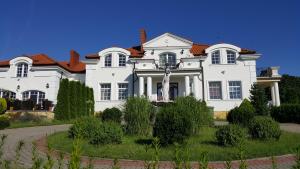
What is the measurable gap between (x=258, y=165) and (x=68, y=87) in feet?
61.2

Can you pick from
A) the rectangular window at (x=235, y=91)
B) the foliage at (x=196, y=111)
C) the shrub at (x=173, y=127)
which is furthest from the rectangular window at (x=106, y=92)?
the shrub at (x=173, y=127)

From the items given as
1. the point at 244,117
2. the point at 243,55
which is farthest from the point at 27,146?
the point at 243,55

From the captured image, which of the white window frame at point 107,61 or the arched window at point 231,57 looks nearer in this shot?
the arched window at point 231,57

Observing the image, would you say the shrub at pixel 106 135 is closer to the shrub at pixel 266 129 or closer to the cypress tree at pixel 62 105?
the shrub at pixel 266 129

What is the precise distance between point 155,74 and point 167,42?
4.48 metres

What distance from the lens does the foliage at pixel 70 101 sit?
22.4m

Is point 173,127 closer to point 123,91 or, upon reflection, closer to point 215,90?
point 215,90

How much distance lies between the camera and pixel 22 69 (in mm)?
28453

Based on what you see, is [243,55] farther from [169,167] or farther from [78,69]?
[169,167]

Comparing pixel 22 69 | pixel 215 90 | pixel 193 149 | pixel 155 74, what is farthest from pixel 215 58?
pixel 22 69

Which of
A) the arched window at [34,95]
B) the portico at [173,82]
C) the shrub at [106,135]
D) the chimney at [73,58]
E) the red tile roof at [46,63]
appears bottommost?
the shrub at [106,135]

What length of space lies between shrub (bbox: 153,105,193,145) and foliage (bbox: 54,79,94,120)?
13.0 m

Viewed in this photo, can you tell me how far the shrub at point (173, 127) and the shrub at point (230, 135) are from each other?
1.33 m

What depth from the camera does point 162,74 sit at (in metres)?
25.8
